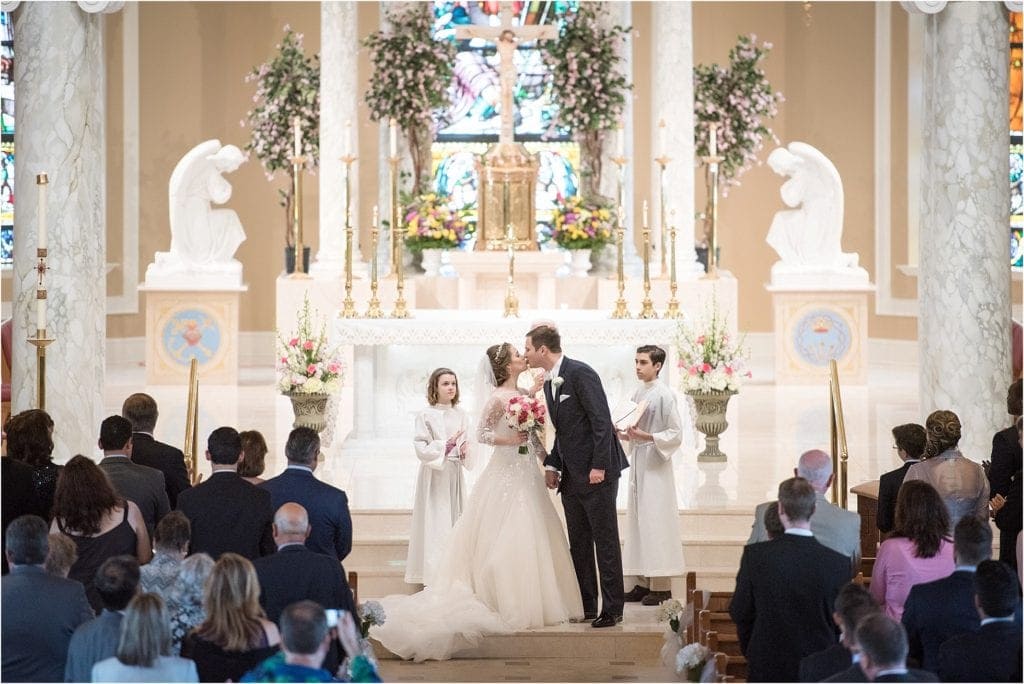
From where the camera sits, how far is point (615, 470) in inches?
328

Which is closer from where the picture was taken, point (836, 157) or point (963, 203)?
point (963, 203)

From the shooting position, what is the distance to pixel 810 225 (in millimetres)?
18531

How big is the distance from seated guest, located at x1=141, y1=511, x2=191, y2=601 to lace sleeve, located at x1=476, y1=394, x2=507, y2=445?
277 centimetres

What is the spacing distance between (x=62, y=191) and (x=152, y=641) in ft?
19.9

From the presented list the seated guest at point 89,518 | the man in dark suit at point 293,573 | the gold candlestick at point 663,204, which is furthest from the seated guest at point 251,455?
the gold candlestick at point 663,204

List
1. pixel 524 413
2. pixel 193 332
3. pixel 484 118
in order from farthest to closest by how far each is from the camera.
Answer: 1. pixel 484 118
2. pixel 193 332
3. pixel 524 413

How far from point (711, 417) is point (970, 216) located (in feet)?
8.77

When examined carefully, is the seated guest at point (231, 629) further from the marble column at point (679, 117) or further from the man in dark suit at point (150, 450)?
the marble column at point (679, 117)

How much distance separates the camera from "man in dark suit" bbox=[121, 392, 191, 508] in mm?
7461

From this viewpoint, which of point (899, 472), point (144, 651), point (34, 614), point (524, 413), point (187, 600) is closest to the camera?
point (144, 651)

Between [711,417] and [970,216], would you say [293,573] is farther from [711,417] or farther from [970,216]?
[711,417]

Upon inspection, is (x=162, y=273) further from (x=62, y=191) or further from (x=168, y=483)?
(x=168, y=483)

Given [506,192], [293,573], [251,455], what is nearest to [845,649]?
[293,573]

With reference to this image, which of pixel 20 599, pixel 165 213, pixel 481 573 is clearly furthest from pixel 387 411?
pixel 165 213
